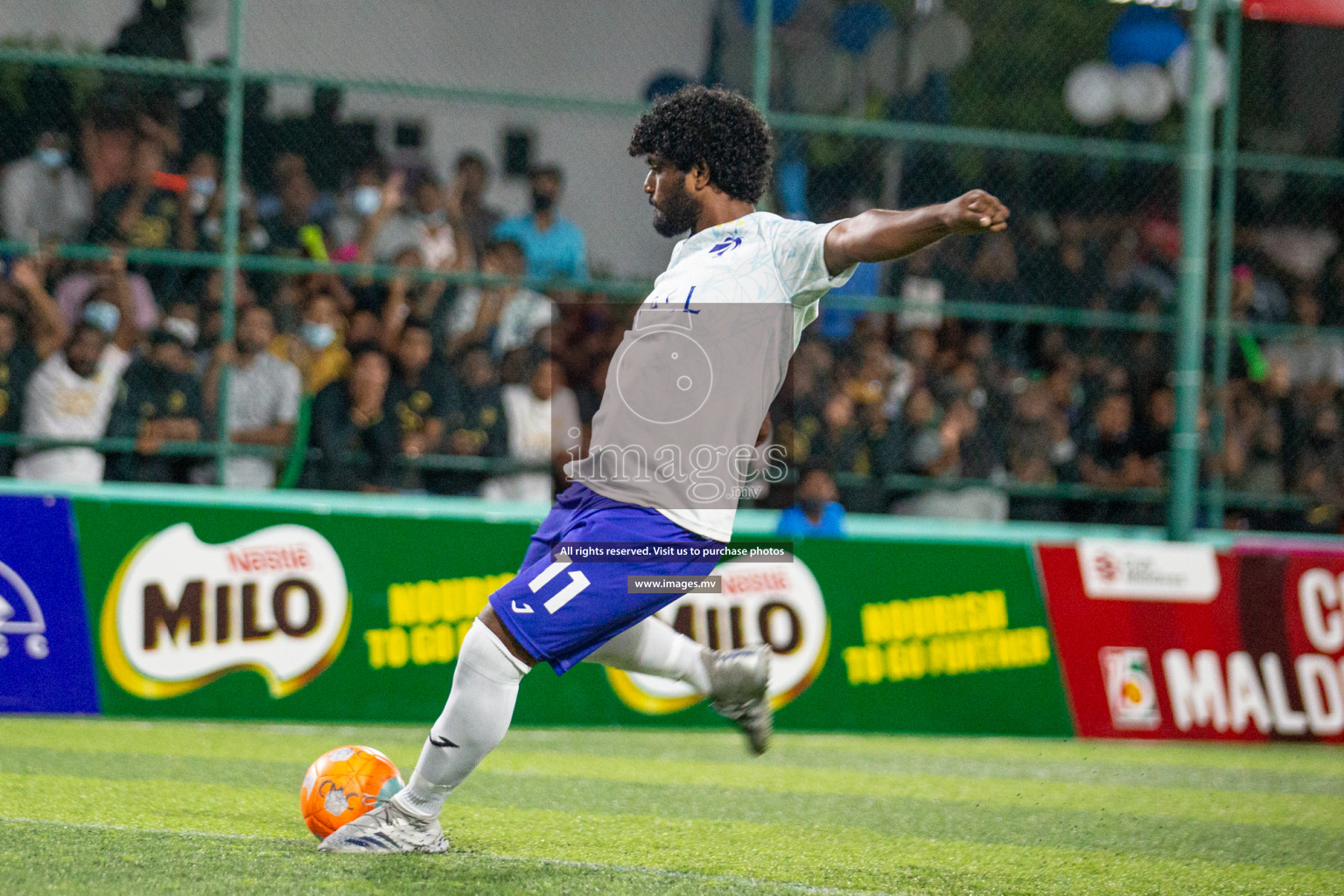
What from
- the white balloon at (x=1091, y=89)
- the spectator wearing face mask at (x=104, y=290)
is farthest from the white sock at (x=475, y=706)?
the white balloon at (x=1091, y=89)

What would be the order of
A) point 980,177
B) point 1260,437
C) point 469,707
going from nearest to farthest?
point 469,707 → point 1260,437 → point 980,177

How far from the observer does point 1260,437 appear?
1084 centimetres

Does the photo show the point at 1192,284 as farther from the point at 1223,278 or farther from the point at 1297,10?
the point at 1297,10

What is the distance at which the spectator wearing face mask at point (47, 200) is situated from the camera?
898 cm

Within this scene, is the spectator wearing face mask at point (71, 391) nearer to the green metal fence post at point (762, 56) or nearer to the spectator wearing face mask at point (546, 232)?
the spectator wearing face mask at point (546, 232)

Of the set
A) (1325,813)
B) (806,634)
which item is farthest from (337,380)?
(1325,813)

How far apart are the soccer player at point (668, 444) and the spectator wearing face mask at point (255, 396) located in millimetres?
4863

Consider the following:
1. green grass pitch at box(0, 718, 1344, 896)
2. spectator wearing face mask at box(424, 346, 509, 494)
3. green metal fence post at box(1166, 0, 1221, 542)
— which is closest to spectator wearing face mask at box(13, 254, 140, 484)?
green grass pitch at box(0, 718, 1344, 896)

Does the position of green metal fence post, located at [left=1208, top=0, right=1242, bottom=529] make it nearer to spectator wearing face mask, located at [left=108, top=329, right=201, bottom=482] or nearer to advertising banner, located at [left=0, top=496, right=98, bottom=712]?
spectator wearing face mask, located at [left=108, top=329, right=201, bottom=482]

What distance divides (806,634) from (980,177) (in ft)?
14.1

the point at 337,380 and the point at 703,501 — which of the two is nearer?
the point at 703,501

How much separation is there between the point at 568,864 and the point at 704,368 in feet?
5.25

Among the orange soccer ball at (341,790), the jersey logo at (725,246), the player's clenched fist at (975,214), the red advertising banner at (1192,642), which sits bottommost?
the red advertising banner at (1192,642)

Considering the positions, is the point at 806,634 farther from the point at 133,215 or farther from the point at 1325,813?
the point at 133,215
